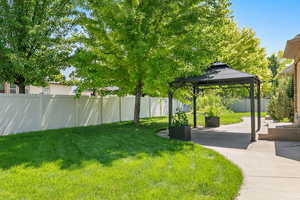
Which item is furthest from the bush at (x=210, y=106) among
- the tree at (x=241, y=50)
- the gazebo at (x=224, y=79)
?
the gazebo at (x=224, y=79)

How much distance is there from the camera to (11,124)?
8.12m

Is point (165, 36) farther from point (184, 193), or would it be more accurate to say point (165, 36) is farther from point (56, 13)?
point (184, 193)

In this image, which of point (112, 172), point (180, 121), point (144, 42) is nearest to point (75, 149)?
point (112, 172)

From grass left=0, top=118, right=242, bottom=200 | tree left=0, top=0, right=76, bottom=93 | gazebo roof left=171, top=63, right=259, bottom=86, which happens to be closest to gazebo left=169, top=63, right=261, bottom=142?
gazebo roof left=171, top=63, right=259, bottom=86

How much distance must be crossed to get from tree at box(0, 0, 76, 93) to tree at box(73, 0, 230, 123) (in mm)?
1090

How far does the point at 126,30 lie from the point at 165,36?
1.76 meters

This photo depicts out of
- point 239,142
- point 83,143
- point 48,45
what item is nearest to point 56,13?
point 48,45

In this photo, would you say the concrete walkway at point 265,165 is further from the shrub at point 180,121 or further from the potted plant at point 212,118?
the potted plant at point 212,118

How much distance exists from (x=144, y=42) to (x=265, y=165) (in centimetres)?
576

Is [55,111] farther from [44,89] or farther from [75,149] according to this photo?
[44,89]

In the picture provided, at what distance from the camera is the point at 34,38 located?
9102mm

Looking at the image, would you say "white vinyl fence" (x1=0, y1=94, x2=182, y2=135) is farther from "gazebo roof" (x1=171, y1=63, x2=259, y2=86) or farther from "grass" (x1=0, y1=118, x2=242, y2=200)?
"gazebo roof" (x1=171, y1=63, x2=259, y2=86)

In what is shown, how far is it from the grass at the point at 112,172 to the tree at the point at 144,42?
12.0ft

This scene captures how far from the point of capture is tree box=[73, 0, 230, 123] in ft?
28.6
